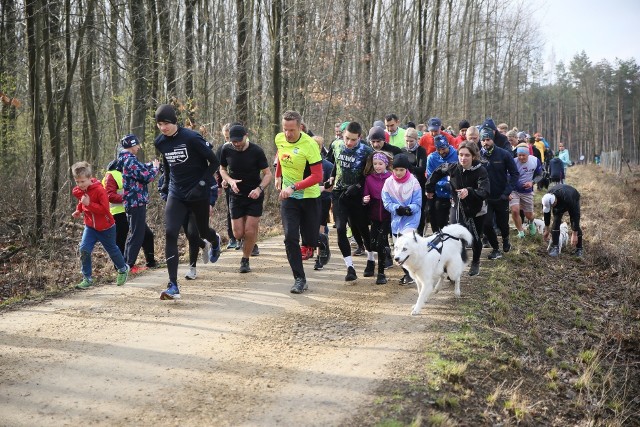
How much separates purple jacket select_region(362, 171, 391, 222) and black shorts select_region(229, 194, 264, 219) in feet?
5.29

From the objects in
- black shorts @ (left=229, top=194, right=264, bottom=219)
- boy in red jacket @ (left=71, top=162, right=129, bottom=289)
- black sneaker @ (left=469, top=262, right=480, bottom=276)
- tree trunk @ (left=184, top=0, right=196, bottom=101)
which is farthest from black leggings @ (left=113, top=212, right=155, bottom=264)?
tree trunk @ (left=184, top=0, right=196, bottom=101)

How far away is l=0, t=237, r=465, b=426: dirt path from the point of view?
4.20m

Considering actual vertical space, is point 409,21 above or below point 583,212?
above

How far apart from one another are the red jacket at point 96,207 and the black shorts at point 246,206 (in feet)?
6.00

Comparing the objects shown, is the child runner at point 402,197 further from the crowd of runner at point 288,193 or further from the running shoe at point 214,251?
the running shoe at point 214,251

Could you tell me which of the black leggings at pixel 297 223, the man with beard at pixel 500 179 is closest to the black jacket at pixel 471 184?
the man with beard at pixel 500 179

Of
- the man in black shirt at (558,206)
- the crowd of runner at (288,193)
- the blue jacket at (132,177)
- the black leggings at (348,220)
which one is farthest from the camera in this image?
the man in black shirt at (558,206)

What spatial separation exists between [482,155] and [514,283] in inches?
110

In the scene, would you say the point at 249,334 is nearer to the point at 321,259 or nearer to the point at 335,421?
the point at 335,421

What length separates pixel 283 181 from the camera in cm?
746

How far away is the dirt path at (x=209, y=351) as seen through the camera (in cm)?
420

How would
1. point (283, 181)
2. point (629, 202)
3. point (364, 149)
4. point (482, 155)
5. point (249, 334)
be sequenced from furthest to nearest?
point (629, 202), point (482, 155), point (364, 149), point (283, 181), point (249, 334)

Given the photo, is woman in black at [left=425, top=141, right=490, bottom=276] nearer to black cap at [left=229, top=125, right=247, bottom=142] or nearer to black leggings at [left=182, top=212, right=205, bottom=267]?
black cap at [left=229, top=125, right=247, bottom=142]

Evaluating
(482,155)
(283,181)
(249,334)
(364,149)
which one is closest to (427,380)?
(249,334)
